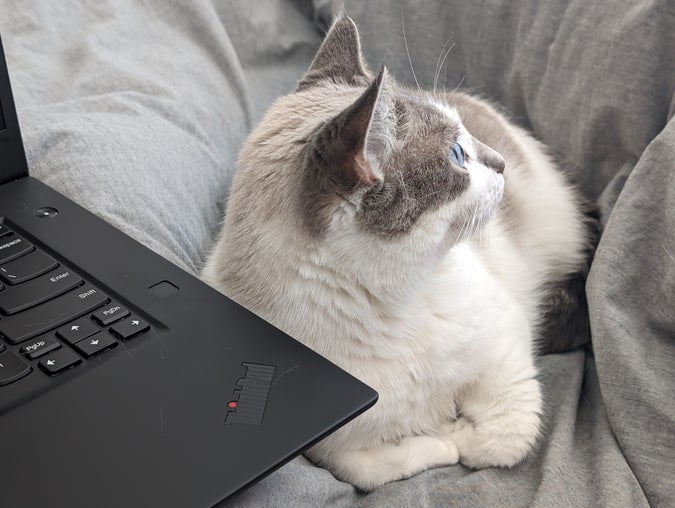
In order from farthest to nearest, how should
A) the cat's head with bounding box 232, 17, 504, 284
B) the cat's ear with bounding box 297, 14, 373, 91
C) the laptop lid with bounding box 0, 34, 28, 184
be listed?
the cat's ear with bounding box 297, 14, 373, 91, the laptop lid with bounding box 0, 34, 28, 184, the cat's head with bounding box 232, 17, 504, 284

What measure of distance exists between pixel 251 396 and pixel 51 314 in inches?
9.1

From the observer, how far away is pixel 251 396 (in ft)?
2.31

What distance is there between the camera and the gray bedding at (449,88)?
950mm

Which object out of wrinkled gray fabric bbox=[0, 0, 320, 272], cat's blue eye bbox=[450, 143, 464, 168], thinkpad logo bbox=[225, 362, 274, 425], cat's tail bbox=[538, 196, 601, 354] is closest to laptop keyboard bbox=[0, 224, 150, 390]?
thinkpad logo bbox=[225, 362, 274, 425]

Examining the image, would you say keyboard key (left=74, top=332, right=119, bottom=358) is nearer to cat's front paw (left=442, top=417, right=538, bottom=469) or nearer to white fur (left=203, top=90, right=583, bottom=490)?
white fur (left=203, top=90, right=583, bottom=490)

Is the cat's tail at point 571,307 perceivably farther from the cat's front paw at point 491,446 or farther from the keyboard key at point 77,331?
the keyboard key at point 77,331

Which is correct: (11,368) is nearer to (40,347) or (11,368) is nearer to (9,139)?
(40,347)

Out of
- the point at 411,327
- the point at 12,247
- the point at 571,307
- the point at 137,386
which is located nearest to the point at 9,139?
the point at 12,247

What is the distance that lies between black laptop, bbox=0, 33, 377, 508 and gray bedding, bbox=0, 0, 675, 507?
107 mm

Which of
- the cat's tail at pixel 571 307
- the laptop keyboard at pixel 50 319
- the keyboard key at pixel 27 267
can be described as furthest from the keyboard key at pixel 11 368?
the cat's tail at pixel 571 307

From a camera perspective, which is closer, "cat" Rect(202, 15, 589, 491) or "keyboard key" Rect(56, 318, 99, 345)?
"keyboard key" Rect(56, 318, 99, 345)

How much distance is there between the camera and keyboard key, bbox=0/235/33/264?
32.5 inches

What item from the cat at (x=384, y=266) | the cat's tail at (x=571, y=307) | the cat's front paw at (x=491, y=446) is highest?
the cat at (x=384, y=266)

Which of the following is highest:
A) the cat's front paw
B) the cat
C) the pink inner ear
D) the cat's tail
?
the pink inner ear
